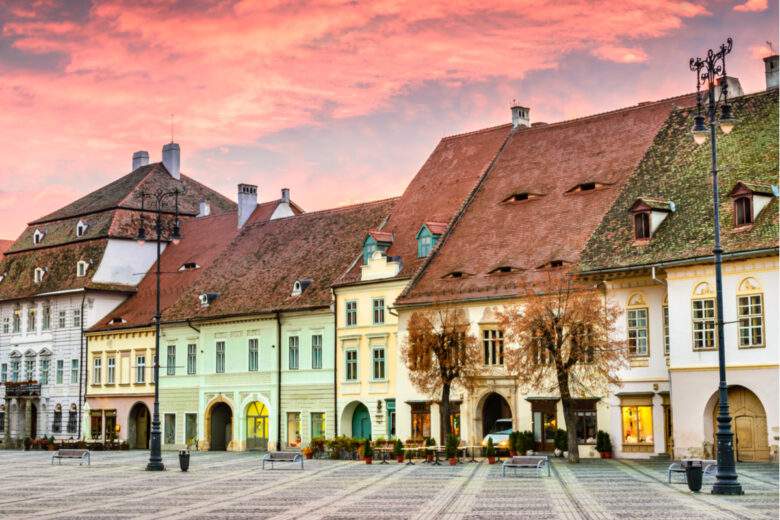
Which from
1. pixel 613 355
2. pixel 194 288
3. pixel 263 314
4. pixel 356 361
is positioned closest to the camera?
pixel 613 355

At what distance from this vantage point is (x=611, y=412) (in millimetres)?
49969

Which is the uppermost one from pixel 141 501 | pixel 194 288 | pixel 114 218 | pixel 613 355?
pixel 114 218

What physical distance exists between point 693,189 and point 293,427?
27.2 meters

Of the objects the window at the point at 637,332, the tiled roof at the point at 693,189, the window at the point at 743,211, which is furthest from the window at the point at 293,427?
the window at the point at 743,211

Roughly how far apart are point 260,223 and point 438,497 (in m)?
46.0

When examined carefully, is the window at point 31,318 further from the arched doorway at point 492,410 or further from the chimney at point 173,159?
the arched doorway at point 492,410

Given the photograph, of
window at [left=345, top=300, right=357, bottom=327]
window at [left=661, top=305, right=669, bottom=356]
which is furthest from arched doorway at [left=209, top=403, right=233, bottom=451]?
window at [left=661, top=305, right=669, bottom=356]

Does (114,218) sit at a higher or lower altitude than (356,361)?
higher

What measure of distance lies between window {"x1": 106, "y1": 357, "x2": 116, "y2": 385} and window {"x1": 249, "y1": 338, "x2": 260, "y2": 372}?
13572 mm

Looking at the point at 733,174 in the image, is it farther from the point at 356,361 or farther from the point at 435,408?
the point at 356,361

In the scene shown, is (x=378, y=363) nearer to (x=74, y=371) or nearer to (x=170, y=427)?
(x=170, y=427)

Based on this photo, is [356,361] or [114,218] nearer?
[356,361]

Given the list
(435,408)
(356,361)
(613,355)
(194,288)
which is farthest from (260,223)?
(613,355)

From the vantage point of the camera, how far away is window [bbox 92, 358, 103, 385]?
79688mm
